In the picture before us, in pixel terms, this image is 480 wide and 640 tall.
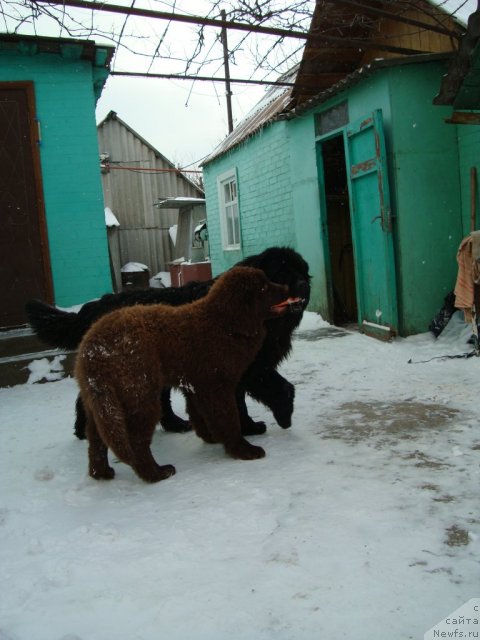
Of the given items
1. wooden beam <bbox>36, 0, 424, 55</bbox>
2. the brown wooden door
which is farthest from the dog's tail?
the brown wooden door

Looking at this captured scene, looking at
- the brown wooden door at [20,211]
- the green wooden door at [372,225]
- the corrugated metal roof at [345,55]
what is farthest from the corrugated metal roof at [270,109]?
the brown wooden door at [20,211]

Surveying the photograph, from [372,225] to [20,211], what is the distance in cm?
465

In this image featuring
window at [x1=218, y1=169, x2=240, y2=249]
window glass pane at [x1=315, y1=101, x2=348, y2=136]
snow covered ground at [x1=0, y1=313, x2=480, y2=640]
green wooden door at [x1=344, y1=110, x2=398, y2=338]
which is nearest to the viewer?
snow covered ground at [x1=0, y1=313, x2=480, y2=640]

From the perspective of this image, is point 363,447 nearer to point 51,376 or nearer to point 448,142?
point 51,376

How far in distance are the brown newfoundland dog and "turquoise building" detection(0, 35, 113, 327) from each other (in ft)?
14.3

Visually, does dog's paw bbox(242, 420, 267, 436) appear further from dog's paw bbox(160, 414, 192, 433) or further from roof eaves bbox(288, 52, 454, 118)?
roof eaves bbox(288, 52, 454, 118)

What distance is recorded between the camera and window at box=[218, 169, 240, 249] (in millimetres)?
12469

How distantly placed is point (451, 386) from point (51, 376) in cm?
429

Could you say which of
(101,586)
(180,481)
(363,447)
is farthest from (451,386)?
(101,586)

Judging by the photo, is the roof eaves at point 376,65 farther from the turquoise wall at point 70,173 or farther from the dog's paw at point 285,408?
the dog's paw at point 285,408

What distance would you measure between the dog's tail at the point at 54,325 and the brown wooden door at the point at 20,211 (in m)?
3.34

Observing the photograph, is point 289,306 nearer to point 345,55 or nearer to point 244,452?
point 244,452

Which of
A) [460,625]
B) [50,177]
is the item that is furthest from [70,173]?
[460,625]

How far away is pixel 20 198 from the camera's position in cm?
705
